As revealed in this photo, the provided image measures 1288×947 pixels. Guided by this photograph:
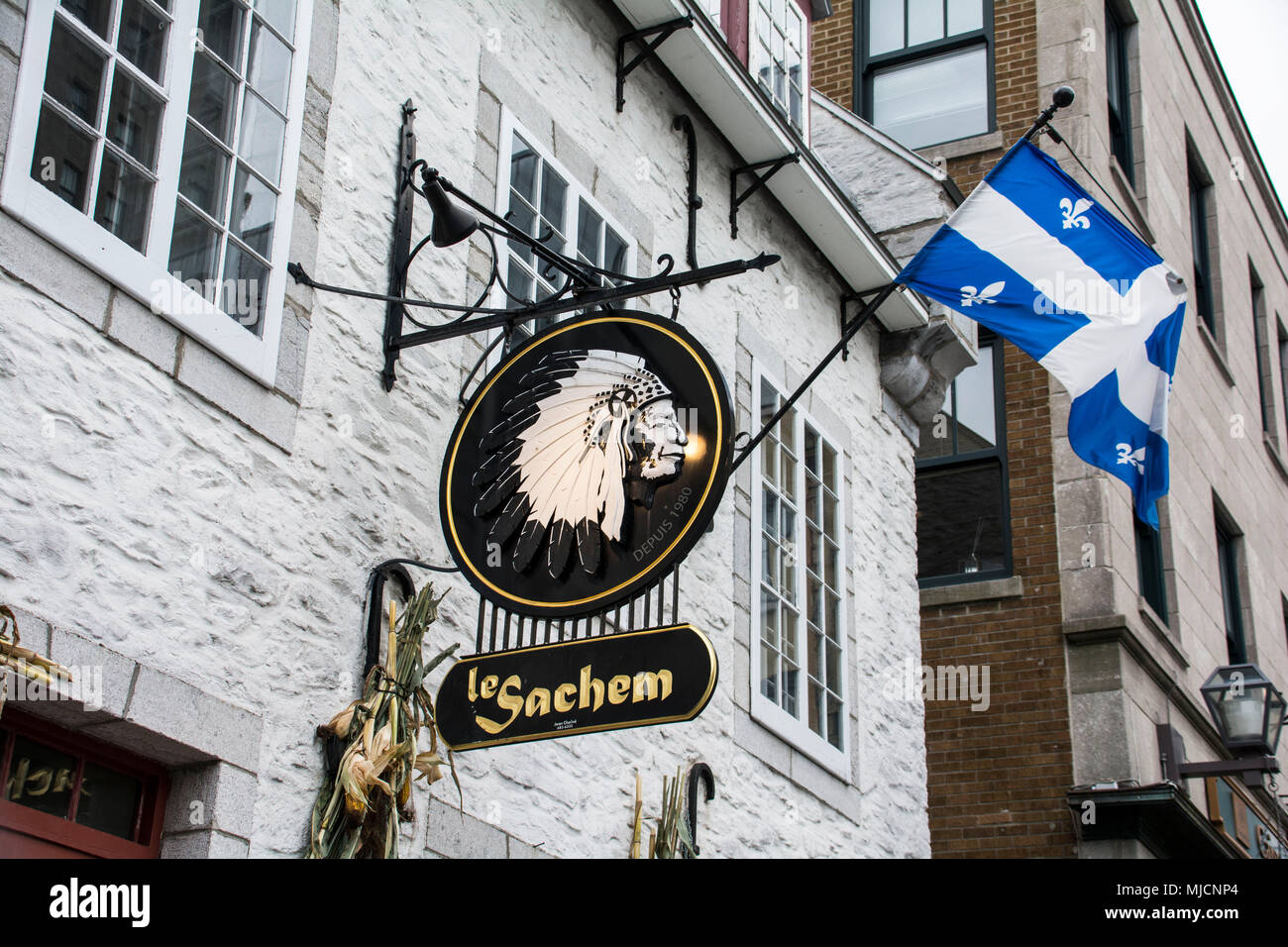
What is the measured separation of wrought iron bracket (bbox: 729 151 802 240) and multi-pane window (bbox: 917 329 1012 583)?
504 cm

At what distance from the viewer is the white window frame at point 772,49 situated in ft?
35.0

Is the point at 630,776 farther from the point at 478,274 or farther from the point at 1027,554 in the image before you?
the point at 1027,554

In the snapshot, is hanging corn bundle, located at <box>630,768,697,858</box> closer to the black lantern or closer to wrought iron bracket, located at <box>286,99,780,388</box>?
wrought iron bracket, located at <box>286,99,780,388</box>

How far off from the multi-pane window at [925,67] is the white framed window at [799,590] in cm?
707

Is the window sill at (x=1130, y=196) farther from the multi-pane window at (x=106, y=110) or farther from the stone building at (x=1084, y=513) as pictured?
the multi-pane window at (x=106, y=110)

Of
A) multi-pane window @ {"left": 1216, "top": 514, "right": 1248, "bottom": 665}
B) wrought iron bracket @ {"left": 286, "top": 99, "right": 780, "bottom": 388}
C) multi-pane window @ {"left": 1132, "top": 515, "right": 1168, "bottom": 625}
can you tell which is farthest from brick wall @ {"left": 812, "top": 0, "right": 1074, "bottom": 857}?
wrought iron bracket @ {"left": 286, "top": 99, "right": 780, "bottom": 388}

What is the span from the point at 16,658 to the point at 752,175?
638cm

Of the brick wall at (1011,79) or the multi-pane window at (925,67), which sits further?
the multi-pane window at (925,67)

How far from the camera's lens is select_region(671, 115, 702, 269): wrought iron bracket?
9.34m

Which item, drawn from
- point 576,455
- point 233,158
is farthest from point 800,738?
point 233,158

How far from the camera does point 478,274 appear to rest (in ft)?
23.9

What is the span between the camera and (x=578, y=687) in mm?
5277

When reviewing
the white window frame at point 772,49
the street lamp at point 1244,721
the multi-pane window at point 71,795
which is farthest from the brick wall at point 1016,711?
the multi-pane window at point 71,795

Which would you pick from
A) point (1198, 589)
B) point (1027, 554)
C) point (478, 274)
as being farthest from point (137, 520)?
point (1198, 589)
